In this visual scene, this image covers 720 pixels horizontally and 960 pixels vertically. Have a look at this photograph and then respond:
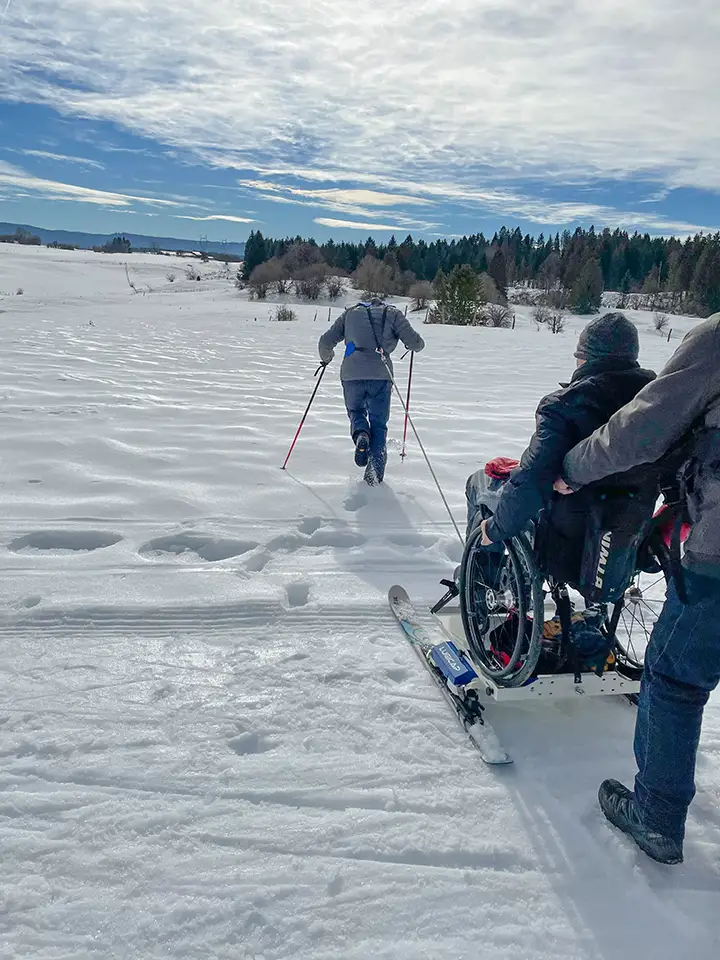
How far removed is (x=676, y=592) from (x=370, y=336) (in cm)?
449

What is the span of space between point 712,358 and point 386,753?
1877 millimetres

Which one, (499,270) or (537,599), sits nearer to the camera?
(537,599)

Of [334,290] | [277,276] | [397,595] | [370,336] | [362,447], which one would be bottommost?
[397,595]

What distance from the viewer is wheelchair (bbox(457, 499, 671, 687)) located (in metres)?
2.38

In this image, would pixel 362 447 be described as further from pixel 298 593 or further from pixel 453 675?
pixel 453 675

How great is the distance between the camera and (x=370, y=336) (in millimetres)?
6066

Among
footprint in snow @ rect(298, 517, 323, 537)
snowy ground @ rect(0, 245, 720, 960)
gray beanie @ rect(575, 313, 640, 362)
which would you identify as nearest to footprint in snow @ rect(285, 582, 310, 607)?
snowy ground @ rect(0, 245, 720, 960)

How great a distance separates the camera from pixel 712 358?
69.6 inches

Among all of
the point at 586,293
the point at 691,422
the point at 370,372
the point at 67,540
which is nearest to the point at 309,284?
the point at 586,293

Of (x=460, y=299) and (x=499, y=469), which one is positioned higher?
(x=460, y=299)

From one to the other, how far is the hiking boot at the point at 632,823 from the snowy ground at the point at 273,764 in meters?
0.06

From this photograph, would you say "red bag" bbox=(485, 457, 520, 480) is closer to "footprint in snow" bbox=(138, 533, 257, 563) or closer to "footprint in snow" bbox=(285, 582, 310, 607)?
"footprint in snow" bbox=(285, 582, 310, 607)

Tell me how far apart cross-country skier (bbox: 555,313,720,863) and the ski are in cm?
51

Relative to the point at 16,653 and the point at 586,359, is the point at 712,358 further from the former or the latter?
the point at 16,653
